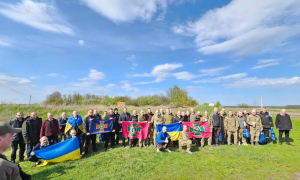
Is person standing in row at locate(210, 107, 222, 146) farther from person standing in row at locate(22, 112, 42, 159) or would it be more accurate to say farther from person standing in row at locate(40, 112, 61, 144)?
person standing in row at locate(22, 112, 42, 159)

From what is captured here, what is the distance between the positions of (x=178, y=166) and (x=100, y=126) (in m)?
5.00

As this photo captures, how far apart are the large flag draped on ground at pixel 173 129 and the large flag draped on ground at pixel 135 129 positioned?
856 millimetres

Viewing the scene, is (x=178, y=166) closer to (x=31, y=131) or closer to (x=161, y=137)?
(x=161, y=137)

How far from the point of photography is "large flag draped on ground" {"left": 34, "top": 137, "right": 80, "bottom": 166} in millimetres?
6414

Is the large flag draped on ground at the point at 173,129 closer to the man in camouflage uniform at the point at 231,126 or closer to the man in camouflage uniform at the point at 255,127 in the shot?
the man in camouflage uniform at the point at 231,126

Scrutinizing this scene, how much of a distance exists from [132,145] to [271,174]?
676cm

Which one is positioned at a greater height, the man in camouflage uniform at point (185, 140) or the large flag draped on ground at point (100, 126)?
the large flag draped on ground at point (100, 126)

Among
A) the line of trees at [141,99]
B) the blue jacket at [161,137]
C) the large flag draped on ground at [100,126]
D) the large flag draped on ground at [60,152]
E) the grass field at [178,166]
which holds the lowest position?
the grass field at [178,166]

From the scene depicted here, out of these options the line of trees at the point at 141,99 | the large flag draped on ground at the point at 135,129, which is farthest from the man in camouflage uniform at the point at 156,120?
the line of trees at the point at 141,99

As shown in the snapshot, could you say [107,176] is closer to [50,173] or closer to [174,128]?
[50,173]

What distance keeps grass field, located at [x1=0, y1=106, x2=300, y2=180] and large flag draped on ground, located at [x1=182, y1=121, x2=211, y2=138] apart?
48.7 inches

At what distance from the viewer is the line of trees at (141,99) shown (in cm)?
3511

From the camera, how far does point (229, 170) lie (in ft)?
19.5

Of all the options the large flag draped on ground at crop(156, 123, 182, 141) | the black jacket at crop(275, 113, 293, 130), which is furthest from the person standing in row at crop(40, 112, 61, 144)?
the black jacket at crop(275, 113, 293, 130)
